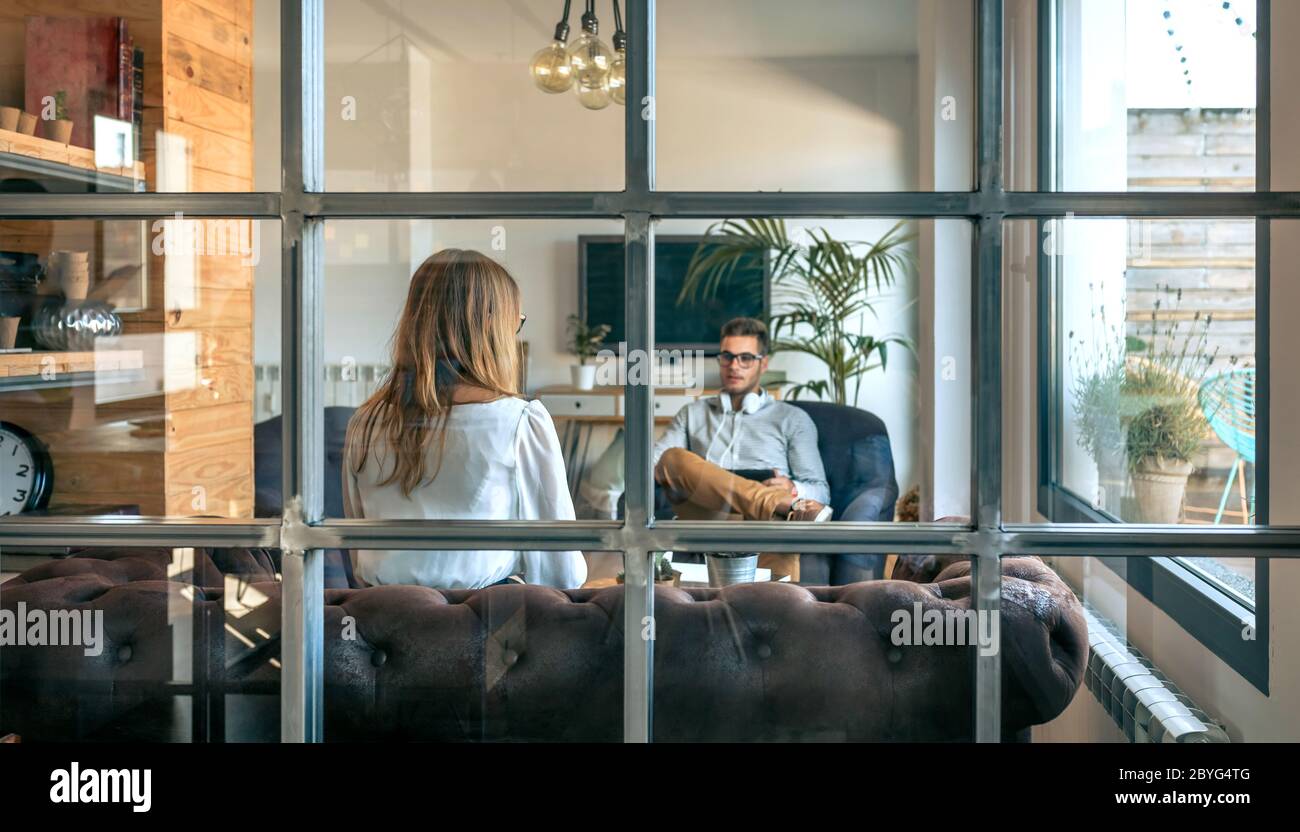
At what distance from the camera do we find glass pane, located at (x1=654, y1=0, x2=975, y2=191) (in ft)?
3.56

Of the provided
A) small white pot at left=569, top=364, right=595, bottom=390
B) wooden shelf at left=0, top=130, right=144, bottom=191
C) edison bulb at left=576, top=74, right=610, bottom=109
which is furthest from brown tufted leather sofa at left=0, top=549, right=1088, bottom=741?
edison bulb at left=576, top=74, right=610, bottom=109

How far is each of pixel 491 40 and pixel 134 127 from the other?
420 millimetres

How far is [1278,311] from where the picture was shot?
3.57 ft

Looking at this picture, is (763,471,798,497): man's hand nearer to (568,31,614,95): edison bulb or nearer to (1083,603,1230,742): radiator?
(1083,603,1230,742): radiator

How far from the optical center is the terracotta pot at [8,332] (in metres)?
1.14

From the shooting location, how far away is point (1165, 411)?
112cm

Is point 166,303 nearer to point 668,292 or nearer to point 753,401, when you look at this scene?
point 668,292

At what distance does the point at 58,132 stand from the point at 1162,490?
1296mm

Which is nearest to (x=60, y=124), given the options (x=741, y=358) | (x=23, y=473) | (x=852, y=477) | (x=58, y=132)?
(x=58, y=132)

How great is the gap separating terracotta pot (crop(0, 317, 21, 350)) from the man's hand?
87 centimetres

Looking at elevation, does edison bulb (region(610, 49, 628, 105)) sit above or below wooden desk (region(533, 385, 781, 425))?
above
